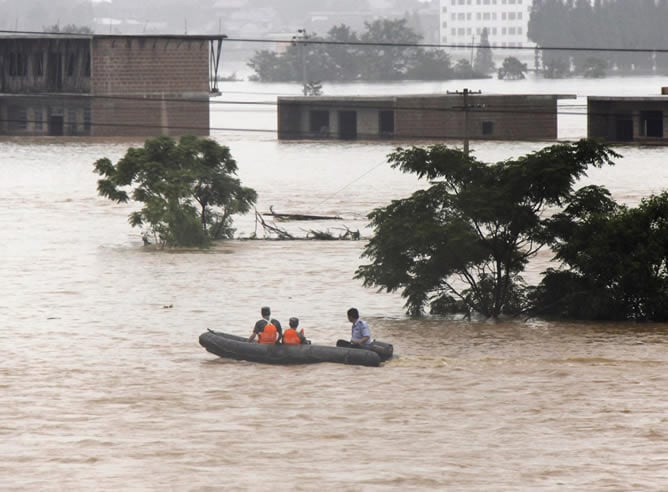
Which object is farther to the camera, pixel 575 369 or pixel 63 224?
pixel 63 224

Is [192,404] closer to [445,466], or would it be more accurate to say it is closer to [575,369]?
[445,466]

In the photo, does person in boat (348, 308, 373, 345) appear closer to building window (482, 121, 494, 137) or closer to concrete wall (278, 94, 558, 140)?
concrete wall (278, 94, 558, 140)

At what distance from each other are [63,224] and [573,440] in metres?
44.5

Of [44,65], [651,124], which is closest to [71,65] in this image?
[44,65]

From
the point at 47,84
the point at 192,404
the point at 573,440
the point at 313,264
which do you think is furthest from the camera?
the point at 47,84

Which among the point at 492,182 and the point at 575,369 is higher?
the point at 492,182

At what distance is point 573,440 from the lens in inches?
1048

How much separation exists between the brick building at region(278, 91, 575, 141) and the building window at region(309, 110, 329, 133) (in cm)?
76

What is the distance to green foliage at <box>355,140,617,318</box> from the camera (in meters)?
38.6

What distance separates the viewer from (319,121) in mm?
116875

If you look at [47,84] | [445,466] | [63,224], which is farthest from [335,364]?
[47,84]

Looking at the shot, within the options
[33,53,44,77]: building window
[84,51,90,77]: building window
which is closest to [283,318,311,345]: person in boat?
[84,51,90,77]: building window

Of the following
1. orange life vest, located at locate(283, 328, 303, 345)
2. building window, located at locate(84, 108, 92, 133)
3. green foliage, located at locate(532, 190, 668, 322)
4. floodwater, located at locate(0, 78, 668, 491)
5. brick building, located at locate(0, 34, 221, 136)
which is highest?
brick building, located at locate(0, 34, 221, 136)

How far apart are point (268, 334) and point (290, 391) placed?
263 cm
